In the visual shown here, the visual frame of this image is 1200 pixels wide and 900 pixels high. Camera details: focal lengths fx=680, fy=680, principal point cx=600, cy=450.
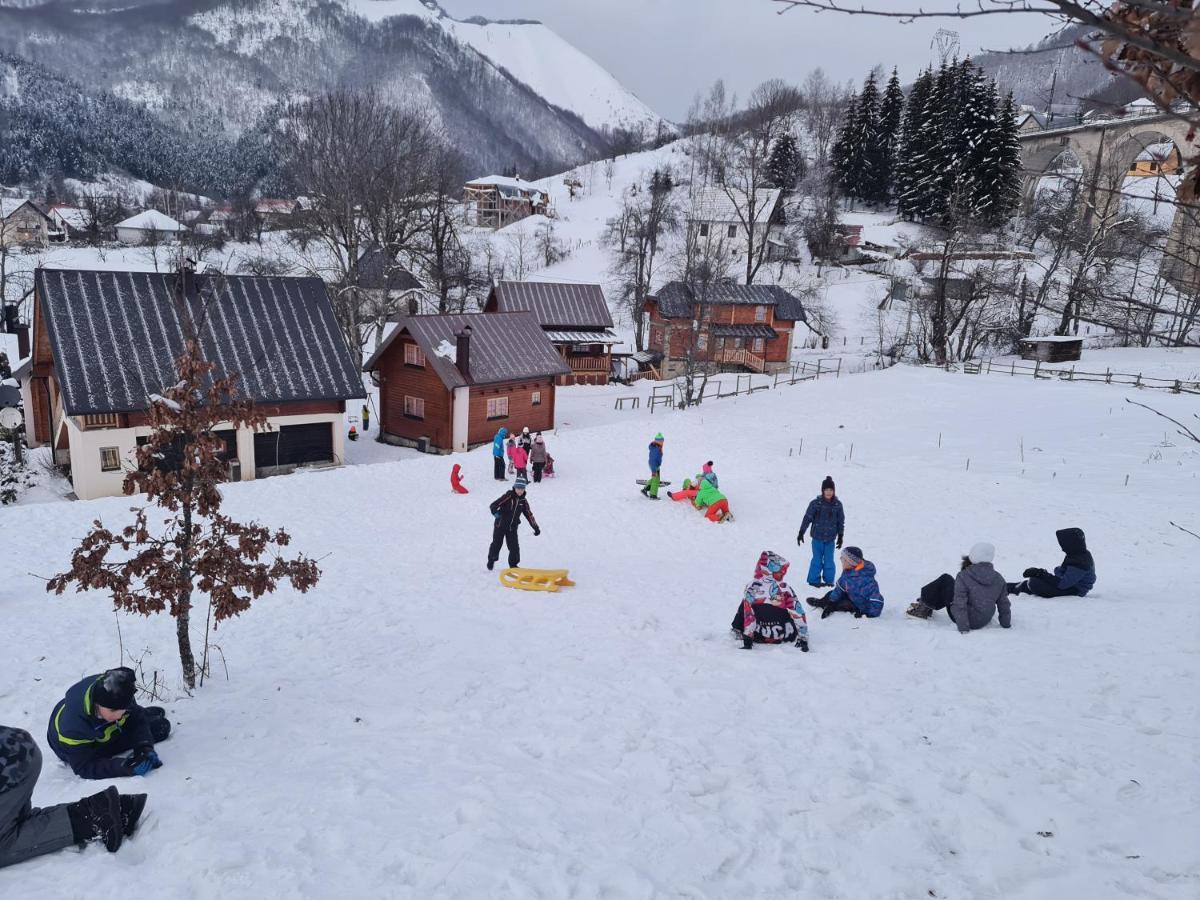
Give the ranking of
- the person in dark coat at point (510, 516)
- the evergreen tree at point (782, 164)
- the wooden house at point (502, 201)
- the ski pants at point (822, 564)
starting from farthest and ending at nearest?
the wooden house at point (502, 201) < the evergreen tree at point (782, 164) < the person in dark coat at point (510, 516) < the ski pants at point (822, 564)

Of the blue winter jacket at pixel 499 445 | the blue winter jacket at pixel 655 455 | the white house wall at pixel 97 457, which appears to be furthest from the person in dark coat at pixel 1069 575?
the white house wall at pixel 97 457

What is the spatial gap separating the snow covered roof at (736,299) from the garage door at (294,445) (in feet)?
96.9

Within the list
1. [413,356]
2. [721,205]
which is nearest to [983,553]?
[413,356]

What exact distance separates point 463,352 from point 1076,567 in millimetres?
21418

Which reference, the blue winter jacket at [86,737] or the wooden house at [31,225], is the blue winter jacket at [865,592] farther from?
the wooden house at [31,225]

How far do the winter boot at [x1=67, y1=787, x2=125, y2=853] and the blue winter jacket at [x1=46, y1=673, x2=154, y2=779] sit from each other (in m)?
0.98

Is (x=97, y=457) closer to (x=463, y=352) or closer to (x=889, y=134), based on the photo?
(x=463, y=352)

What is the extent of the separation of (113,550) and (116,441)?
6.93 meters

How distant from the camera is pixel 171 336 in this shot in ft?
69.2

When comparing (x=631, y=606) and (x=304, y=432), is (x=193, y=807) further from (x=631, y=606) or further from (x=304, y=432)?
(x=304, y=432)

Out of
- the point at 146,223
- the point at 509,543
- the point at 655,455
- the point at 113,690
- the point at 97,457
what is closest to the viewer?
the point at 113,690

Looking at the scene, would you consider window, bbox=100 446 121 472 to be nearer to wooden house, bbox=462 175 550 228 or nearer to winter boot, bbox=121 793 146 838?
winter boot, bbox=121 793 146 838

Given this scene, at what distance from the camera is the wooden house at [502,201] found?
102 metres

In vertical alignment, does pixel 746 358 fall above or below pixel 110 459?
above
